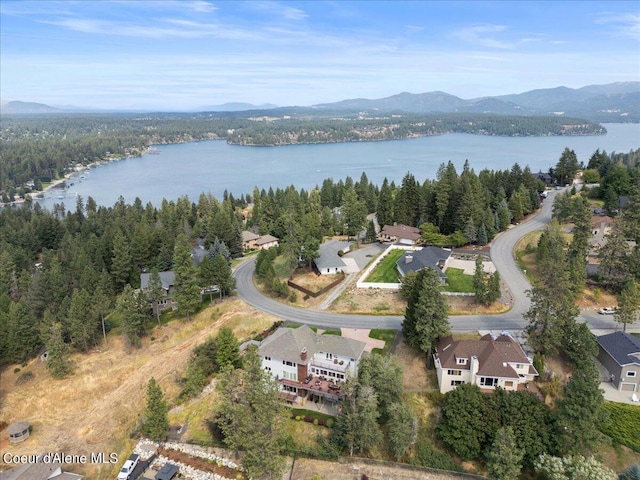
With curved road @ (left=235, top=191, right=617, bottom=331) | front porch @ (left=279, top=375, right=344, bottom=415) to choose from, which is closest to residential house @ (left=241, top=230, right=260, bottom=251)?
curved road @ (left=235, top=191, right=617, bottom=331)

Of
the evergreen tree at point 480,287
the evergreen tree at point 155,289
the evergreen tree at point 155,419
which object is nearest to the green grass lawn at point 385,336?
the evergreen tree at point 480,287

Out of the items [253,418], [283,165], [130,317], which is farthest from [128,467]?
[283,165]

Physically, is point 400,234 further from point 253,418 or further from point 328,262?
point 253,418

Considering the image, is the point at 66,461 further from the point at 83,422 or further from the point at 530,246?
the point at 530,246

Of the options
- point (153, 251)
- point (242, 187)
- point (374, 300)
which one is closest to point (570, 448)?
point (374, 300)

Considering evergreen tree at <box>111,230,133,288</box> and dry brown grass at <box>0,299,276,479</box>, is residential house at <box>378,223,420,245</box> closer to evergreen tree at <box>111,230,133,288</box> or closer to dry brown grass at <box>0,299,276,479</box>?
dry brown grass at <box>0,299,276,479</box>
